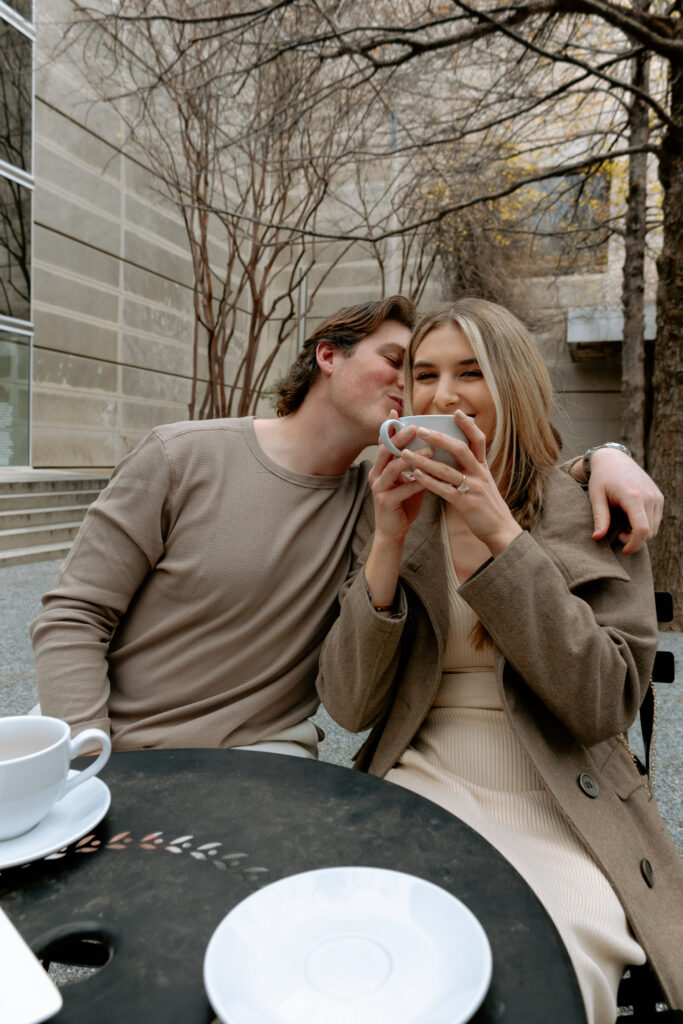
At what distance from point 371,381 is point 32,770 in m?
1.44

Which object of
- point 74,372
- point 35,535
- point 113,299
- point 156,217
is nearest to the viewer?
point 35,535

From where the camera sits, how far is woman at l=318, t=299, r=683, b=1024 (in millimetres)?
1279

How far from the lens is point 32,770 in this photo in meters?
0.87

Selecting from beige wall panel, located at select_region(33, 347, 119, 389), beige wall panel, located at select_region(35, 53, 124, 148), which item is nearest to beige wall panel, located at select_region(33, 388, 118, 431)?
beige wall panel, located at select_region(33, 347, 119, 389)

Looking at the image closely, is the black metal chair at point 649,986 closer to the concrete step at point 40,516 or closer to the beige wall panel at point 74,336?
the concrete step at point 40,516

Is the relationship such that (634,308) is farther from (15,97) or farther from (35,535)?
(15,97)

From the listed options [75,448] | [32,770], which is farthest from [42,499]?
[32,770]

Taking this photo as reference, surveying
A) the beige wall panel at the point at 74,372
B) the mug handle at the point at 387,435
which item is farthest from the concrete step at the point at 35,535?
the mug handle at the point at 387,435

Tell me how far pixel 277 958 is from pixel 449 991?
0.58 ft

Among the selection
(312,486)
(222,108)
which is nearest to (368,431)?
(312,486)

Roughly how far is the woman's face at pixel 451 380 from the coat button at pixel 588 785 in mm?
773

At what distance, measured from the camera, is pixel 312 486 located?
6.40ft

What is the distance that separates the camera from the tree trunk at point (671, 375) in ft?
15.6

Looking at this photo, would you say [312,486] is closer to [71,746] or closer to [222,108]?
[71,746]
